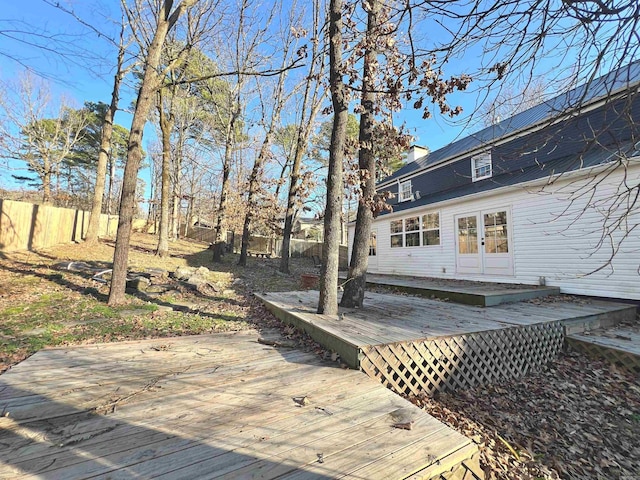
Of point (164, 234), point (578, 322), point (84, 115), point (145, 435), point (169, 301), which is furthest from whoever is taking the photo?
point (84, 115)

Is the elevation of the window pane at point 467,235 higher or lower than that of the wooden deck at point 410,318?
higher

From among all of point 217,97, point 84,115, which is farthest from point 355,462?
point 84,115

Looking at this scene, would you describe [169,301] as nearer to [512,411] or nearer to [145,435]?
[145,435]

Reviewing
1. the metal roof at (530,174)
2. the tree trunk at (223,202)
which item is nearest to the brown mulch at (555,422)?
the metal roof at (530,174)

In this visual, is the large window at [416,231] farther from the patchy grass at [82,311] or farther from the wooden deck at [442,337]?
the patchy grass at [82,311]

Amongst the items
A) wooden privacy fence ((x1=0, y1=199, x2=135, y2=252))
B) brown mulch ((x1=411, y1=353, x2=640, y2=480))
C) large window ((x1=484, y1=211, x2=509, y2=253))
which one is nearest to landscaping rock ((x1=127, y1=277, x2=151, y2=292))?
wooden privacy fence ((x1=0, y1=199, x2=135, y2=252))

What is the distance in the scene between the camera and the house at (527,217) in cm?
547

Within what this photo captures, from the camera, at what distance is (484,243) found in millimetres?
8305

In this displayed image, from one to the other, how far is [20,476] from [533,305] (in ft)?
22.2

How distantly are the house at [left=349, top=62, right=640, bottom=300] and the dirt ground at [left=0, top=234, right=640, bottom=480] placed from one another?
1783 millimetres

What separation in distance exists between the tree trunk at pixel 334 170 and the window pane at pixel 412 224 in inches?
292

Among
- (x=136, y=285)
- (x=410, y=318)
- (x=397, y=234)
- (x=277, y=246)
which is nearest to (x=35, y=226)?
(x=136, y=285)

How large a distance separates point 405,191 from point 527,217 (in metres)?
6.41

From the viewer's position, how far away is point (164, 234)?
→ 11.1 meters
